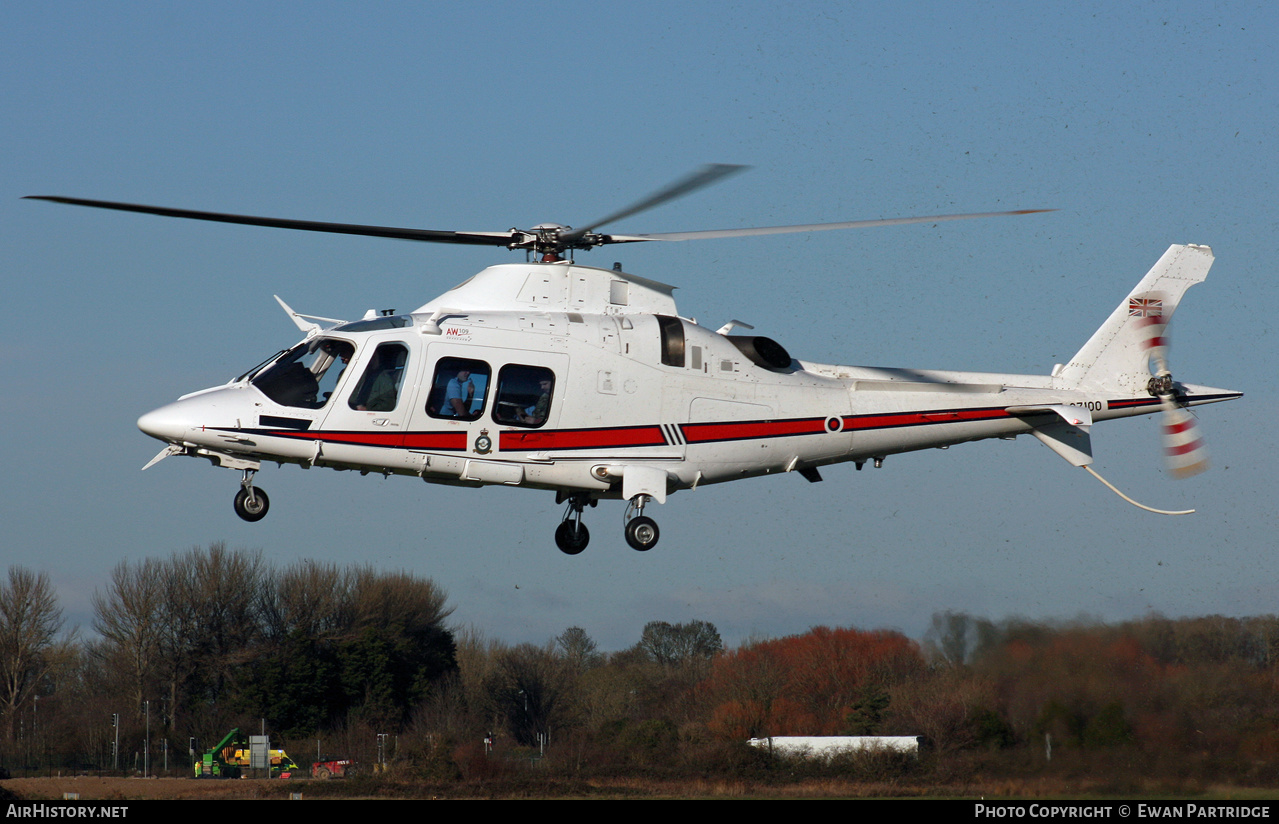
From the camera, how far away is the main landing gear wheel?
17.0m

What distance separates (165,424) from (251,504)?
54.2 inches

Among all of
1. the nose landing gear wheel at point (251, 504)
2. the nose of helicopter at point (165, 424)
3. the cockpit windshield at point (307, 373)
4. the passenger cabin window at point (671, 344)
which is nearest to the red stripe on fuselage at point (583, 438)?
the passenger cabin window at point (671, 344)

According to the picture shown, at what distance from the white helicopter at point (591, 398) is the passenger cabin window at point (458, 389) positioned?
0.02 meters

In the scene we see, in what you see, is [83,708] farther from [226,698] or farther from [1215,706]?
[1215,706]

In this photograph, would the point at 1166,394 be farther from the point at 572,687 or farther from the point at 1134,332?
the point at 572,687

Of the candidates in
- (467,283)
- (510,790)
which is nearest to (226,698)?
(510,790)

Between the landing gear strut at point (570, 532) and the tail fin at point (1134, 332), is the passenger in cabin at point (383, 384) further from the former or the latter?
the tail fin at point (1134, 332)

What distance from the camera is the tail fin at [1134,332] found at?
60.4ft

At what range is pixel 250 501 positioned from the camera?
15.1 metres

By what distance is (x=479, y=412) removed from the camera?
50.1 feet

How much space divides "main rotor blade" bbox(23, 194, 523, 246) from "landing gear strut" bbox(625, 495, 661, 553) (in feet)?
12.7

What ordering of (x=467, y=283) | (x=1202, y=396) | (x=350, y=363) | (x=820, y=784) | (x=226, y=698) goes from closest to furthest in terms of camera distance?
(x=350, y=363), (x=467, y=283), (x=1202, y=396), (x=820, y=784), (x=226, y=698)

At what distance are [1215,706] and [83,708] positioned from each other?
37.7 m

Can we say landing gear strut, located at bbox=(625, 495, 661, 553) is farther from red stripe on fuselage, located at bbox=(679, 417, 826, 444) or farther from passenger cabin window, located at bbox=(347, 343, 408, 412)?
passenger cabin window, located at bbox=(347, 343, 408, 412)
